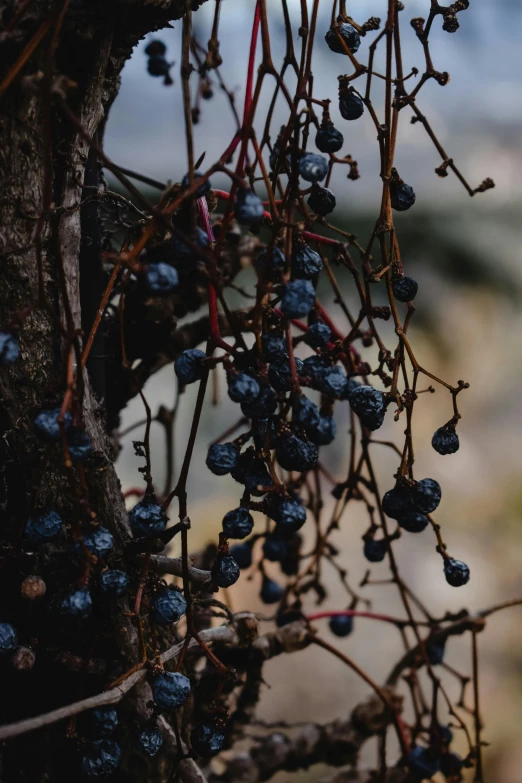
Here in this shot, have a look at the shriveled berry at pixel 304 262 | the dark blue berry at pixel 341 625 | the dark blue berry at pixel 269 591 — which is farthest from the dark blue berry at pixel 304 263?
the dark blue berry at pixel 341 625

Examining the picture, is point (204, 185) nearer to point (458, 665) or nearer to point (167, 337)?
point (167, 337)

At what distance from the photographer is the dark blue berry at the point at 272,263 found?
53 cm

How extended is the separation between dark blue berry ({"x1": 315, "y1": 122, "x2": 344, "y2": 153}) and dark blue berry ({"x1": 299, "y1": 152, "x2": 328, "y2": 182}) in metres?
0.06

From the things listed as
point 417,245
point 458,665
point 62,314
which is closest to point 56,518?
point 62,314

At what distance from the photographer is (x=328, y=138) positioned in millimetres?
608

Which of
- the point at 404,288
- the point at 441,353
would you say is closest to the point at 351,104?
the point at 404,288

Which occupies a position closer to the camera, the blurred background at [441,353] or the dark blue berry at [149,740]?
the dark blue berry at [149,740]

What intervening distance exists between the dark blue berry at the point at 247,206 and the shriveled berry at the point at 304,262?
0.18 ft

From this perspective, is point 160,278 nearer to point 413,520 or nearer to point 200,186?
point 200,186

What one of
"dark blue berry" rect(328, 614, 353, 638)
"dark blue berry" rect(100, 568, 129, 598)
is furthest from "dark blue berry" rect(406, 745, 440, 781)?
"dark blue berry" rect(100, 568, 129, 598)

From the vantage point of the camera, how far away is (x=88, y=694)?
0.68 metres

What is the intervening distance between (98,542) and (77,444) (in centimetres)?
8

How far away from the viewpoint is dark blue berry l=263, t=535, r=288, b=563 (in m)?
0.92

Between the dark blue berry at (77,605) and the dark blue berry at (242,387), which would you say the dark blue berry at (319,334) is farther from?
the dark blue berry at (77,605)
